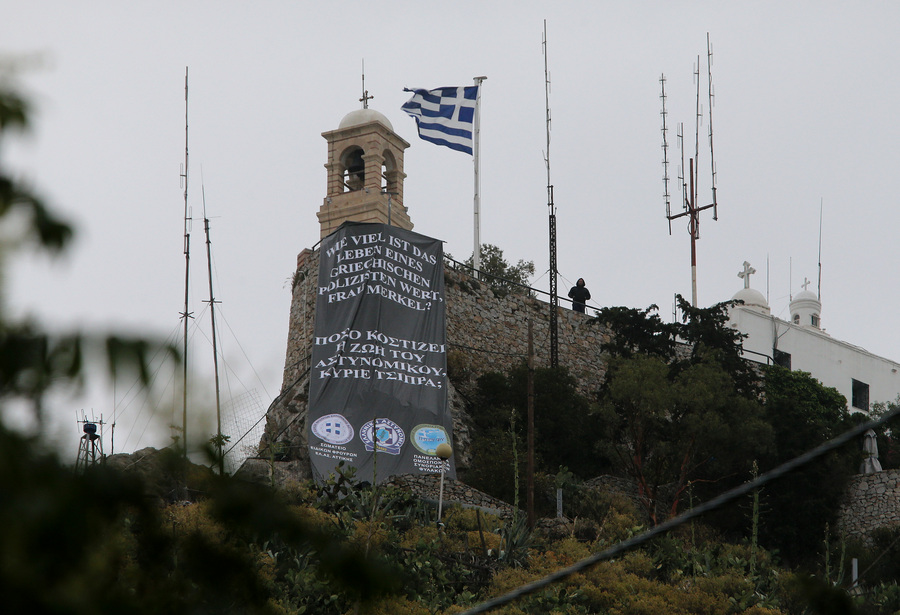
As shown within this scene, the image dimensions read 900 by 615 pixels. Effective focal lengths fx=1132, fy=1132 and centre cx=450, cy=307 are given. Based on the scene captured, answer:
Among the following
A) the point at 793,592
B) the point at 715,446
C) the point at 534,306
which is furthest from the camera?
the point at 534,306

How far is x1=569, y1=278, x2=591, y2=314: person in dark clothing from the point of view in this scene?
1184 inches

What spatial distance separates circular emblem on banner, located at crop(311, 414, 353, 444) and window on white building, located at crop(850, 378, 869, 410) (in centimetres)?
1948

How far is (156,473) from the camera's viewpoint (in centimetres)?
189

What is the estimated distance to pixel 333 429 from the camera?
2230 centimetres

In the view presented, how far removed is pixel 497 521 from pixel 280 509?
18.5m

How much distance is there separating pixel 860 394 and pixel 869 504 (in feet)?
38.1

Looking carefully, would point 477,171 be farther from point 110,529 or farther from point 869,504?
point 110,529

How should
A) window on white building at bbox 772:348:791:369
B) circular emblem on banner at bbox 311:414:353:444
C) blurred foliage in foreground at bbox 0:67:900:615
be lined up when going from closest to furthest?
blurred foliage in foreground at bbox 0:67:900:615 < circular emblem on banner at bbox 311:414:353:444 < window on white building at bbox 772:348:791:369

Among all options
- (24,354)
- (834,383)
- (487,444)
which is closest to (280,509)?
(24,354)

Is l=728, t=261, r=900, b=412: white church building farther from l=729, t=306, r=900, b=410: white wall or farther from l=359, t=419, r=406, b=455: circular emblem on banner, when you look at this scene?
l=359, t=419, r=406, b=455: circular emblem on banner

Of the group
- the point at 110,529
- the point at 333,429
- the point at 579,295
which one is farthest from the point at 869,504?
the point at 110,529

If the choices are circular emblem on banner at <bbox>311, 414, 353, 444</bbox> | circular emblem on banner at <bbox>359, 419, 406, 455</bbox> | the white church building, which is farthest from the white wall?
circular emblem on banner at <bbox>311, 414, 353, 444</bbox>

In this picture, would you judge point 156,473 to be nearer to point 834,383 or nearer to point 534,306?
point 534,306

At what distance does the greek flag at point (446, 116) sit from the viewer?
30.3 meters
